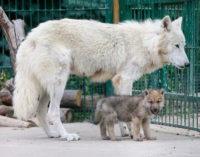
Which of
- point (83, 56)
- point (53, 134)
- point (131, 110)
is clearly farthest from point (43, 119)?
point (131, 110)

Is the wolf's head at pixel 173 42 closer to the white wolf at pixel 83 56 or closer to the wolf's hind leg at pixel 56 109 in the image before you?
the white wolf at pixel 83 56

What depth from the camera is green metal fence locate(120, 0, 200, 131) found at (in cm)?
884

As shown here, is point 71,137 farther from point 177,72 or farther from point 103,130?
point 177,72

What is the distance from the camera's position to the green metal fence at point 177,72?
8.84m

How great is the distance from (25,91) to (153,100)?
6.74 feet

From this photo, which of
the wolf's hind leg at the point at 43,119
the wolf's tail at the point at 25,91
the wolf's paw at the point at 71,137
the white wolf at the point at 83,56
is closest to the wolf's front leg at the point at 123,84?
the white wolf at the point at 83,56

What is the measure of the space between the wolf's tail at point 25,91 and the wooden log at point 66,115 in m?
2.26

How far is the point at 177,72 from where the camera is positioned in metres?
9.58

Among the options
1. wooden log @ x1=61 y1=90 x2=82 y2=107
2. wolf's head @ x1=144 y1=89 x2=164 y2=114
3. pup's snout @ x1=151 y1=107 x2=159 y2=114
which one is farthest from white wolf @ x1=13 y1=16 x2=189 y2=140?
wooden log @ x1=61 y1=90 x2=82 y2=107

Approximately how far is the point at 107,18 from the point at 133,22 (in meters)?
1.72

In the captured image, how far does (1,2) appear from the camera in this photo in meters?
12.6

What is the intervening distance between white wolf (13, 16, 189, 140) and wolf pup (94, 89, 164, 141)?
580 mm

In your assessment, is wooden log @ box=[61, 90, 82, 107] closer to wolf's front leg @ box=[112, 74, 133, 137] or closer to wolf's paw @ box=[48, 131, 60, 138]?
wolf's front leg @ box=[112, 74, 133, 137]

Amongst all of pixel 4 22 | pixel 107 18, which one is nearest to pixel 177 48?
pixel 107 18
